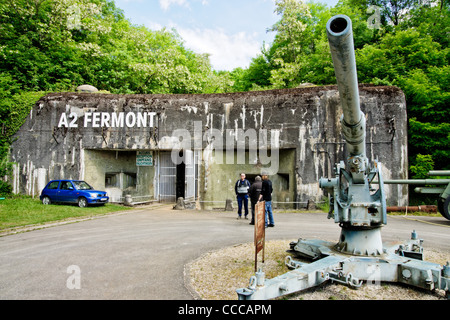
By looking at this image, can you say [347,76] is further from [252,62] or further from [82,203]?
[252,62]

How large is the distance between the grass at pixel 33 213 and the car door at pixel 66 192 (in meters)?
0.40

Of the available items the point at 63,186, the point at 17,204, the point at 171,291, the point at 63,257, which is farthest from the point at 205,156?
the point at 171,291

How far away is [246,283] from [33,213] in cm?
1105

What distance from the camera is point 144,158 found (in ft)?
60.0

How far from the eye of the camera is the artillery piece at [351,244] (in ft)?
10.8

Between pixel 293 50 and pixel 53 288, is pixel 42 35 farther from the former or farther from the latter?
pixel 53 288

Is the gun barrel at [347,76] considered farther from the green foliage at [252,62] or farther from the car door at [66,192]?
the car door at [66,192]

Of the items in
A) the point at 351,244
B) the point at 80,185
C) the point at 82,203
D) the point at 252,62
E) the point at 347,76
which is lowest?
the point at 82,203

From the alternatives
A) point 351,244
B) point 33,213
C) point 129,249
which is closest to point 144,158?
point 33,213

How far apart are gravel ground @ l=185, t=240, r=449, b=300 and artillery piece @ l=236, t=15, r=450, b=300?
171 mm
